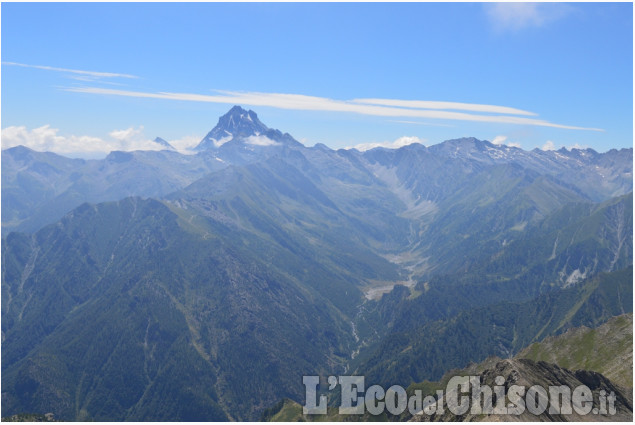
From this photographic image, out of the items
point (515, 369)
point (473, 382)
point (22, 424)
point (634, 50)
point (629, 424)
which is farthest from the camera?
point (22, 424)

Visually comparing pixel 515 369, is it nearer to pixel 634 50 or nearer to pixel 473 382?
pixel 473 382

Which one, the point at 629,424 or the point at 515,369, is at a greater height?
the point at 515,369

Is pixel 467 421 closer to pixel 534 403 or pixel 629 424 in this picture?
pixel 534 403

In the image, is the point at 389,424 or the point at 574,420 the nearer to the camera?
the point at 574,420

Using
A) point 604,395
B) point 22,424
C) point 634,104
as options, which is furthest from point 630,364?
point 22,424

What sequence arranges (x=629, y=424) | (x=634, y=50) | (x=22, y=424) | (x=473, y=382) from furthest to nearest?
(x=22, y=424)
(x=473, y=382)
(x=629, y=424)
(x=634, y=50)

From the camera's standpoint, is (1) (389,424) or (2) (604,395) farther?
(1) (389,424)

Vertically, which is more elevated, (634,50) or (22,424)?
(634,50)

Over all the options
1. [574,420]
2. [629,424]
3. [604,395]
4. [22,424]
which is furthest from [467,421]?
[22,424]

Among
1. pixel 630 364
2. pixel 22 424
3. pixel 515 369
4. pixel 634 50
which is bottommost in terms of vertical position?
pixel 22 424
